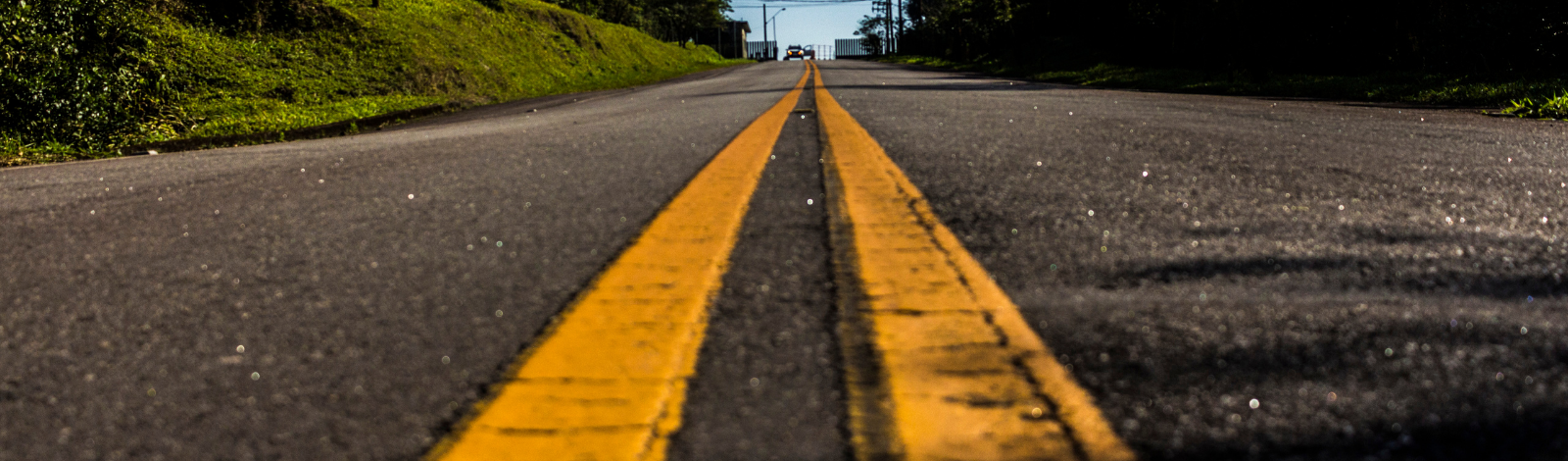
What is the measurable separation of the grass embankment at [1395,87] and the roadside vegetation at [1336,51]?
16 mm

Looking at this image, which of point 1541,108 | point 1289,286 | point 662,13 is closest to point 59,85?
point 1289,286

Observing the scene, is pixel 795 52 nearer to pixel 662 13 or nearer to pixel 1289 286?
pixel 662 13

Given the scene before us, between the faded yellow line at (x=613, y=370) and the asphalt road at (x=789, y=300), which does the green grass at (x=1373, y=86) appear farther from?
the faded yellow line at (x=613, y=370)

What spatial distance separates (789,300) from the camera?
158cm

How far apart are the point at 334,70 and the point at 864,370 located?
14508 mm

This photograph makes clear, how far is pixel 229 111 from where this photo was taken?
1114 centimetres

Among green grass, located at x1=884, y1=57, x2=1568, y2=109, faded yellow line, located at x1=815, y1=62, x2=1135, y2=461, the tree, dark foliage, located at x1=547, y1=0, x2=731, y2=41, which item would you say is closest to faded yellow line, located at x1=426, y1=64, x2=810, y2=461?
faded yellow line, located at x1=815, y1=62, x2=1135, y2=461

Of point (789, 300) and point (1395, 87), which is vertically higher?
point (789, 300)

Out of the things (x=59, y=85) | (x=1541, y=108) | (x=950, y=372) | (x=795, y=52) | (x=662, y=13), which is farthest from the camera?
(x=795, y=52)

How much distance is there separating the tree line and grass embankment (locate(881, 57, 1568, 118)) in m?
0.48

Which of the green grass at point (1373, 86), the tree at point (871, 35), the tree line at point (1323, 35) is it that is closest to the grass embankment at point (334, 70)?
the green grass at point (1373, 86)

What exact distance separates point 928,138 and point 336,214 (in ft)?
8.68

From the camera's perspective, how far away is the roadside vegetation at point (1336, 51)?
11.0m

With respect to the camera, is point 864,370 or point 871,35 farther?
point 871,35
